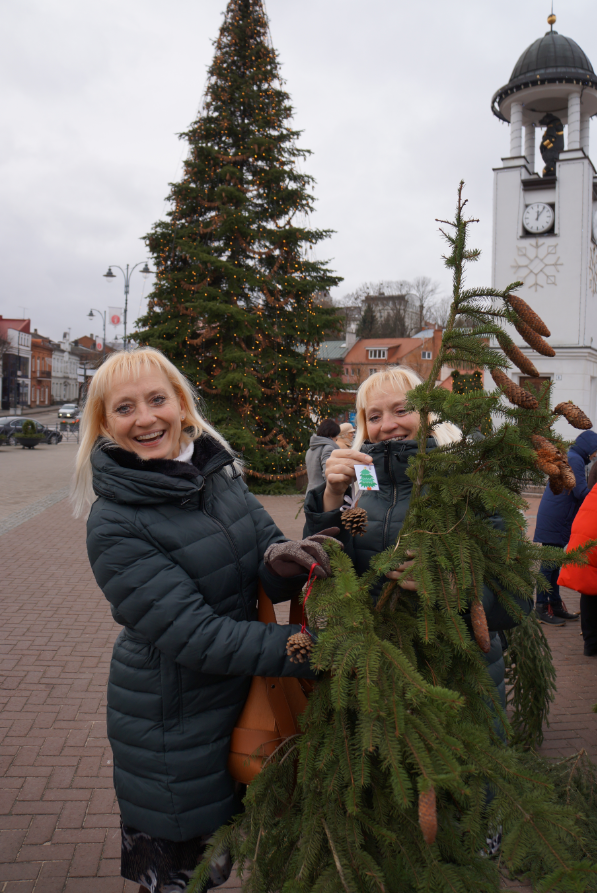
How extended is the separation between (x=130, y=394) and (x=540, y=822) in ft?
5.19

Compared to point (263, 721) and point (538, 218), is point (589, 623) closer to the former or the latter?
point (263, 721)

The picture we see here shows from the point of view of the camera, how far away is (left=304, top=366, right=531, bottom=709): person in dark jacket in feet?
6.19

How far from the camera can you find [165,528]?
1.75 m

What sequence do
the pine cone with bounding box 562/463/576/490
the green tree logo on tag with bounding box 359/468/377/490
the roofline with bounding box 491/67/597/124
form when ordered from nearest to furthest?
the pine cone with bounding box 562/463/576/490
the green tree logo on tag with bounding box 359/468/377/490
the roofline with bounding box 491/67/597/124

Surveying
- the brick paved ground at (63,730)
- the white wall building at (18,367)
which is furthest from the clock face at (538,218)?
the white wall building at (18,367)

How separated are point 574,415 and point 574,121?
1864 cm

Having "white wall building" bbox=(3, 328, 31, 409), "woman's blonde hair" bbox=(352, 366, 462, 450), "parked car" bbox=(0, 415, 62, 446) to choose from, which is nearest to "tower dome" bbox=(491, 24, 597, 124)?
"woman's blonde hair" bbox=(352, 366, 462, 450)

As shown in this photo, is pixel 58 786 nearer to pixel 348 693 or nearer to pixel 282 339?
pixel 348 693

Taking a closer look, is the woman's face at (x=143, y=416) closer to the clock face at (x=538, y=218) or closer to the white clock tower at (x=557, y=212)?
the white clock tower at (x=557, y=212)

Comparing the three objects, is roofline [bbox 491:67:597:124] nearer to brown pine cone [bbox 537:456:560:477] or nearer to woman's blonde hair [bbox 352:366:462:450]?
woman's blonde hair [bbox 352:366:462:450]

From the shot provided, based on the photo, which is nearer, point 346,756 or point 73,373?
point 346,756

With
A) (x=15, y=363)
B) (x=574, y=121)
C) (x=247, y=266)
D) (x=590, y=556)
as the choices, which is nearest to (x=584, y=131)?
(x=574, y=121)

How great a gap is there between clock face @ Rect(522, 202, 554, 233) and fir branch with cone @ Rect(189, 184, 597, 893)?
680 inches

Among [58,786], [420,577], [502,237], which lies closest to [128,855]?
[420,577]
